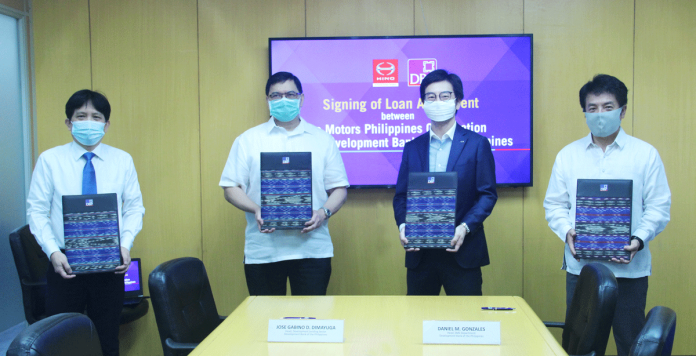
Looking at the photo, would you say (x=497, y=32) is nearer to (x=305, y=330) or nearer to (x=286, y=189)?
(x=286, y=189)

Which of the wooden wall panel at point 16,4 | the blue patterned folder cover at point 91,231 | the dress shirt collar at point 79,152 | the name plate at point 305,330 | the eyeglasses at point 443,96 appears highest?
the wooden wall panel at point 16,4

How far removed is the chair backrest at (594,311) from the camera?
1630 mm

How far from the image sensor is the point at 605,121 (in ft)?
7.82

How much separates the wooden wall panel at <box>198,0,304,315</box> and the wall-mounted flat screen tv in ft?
0.61

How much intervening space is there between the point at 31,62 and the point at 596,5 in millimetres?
4258

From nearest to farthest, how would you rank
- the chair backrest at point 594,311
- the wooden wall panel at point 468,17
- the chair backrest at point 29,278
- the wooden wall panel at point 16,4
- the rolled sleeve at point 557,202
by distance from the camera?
1. the chair backrest at point 594,311
2. the rolled sleeve at point 557,202
3. the chair backrest at point 29,278
4. the wooden wall panel at point 16,4
5. the wooden wall panel at point 468,17

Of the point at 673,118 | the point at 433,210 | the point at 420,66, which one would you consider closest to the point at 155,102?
the point at 420,66

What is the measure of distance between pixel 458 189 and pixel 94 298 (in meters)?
1.97

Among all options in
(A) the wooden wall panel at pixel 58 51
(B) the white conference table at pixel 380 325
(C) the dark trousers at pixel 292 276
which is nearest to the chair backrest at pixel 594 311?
(B) the white conference table at pixel 380 325

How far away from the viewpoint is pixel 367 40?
338 cm

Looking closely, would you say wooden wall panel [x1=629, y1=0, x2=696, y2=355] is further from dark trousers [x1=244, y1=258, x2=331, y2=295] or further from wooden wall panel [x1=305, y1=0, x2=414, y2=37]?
dark trousers [x1=244, y1=258, x2=331, y2=295]

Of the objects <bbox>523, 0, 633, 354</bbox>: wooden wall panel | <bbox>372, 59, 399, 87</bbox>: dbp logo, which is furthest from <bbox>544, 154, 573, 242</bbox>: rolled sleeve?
<bbox>372, 59, 399, 87</bbox>: dbp logo

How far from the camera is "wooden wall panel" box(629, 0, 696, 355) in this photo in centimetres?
336

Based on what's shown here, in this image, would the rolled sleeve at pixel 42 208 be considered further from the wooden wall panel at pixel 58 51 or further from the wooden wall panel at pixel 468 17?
the wooden wall panel at pixel 468 17
